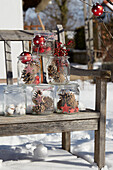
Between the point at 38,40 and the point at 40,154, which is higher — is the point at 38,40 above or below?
above

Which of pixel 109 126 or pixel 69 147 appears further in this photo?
pixel 109 126

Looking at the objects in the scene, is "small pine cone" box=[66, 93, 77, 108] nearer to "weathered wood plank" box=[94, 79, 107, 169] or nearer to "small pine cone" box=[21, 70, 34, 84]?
"weathered wood plank" box=[94, 79, 107, 169]

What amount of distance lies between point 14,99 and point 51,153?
81cm

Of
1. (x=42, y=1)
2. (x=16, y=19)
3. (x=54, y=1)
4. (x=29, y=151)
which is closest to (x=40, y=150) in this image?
(x=29, y=151)

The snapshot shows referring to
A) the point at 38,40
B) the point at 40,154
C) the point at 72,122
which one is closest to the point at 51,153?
the point at 40,154

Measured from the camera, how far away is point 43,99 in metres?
1.71

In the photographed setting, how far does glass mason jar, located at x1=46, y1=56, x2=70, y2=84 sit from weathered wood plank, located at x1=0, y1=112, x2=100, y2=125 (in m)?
0.29

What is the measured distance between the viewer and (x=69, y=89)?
177 cm

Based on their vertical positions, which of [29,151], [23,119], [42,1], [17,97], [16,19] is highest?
[42,1]

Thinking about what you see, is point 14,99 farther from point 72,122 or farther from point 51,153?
point 51,153

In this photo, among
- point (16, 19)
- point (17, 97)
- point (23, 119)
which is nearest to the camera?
point (23, 119)

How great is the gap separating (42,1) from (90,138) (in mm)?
6255

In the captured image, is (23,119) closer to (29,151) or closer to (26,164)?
(26,164)

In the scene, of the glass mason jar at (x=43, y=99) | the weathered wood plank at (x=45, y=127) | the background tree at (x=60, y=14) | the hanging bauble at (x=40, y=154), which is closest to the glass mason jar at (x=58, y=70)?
the glass mason jar at (x=43, y=99)
